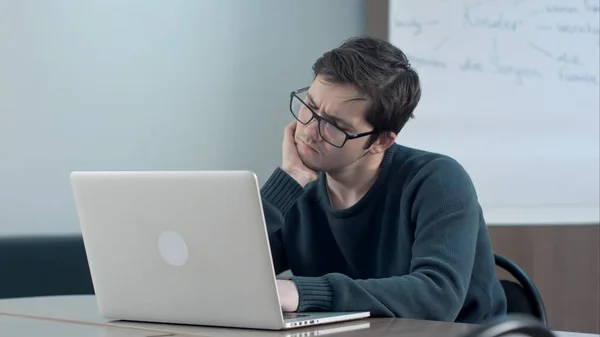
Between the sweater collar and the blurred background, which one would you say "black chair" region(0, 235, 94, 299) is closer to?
the blurred background

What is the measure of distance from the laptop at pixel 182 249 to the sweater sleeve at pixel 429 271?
0.11 feet

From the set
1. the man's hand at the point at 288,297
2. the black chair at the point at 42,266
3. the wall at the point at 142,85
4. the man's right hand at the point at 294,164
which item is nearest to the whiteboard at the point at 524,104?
the wall at the point at 142,85

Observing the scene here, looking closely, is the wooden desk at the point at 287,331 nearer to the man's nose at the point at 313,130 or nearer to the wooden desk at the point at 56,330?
the wooden desk at the point at 56,330

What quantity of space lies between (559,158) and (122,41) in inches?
52.9

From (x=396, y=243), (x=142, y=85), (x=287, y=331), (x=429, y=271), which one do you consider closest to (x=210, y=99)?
(x=142, y=85)

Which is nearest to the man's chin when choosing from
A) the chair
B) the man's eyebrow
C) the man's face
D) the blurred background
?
the man's face

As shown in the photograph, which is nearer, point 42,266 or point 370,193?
point 370,193

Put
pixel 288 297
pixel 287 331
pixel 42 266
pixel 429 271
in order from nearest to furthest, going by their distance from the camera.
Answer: pixel 287 331, pixel 288 297, pixel 429 271, pixel 42 266

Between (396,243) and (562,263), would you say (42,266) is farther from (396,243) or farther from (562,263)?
(562,263)

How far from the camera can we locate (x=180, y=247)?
1272 millimetres

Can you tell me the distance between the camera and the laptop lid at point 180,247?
1.20m

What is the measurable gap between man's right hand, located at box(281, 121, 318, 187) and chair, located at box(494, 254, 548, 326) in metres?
0.45

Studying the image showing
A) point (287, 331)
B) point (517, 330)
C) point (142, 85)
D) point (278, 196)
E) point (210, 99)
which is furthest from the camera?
point (210, 99)

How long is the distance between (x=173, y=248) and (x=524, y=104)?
169cm
